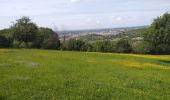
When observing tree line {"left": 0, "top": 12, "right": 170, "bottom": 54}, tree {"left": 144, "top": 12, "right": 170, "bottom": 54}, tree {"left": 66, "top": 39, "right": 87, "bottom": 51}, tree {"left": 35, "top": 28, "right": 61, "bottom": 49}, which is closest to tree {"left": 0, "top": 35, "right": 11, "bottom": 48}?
tree line {"left": 0, "top": 12, "right": 170, "bottom": 54}

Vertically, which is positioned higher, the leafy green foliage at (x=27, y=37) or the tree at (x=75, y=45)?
the leafy green foliage at (x=27, y=37)

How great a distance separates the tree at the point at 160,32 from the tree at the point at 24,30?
52669 millimetres

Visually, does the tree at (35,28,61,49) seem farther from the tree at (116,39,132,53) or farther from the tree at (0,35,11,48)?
the tree at (116,39,132,53)

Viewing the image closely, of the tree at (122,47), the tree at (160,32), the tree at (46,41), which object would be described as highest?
the tree at (160,32)

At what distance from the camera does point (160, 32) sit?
6112 cm

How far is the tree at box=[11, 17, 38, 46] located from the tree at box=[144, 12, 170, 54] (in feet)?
173

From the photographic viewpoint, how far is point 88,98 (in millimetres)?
18469

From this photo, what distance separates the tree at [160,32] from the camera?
2400 inches

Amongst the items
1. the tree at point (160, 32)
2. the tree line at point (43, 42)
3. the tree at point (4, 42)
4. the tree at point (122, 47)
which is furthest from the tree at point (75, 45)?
the tree at point (160, 32)

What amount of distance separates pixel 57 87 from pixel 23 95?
145 inches

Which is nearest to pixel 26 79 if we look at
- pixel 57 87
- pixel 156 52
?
pixel 57 87

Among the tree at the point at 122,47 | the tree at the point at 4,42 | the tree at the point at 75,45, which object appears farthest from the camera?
the tree at the point at 75,45

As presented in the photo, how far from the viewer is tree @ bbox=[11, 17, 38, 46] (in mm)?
107031

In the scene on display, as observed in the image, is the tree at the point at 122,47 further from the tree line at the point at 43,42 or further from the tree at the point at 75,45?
the tree at the point at 75,45
